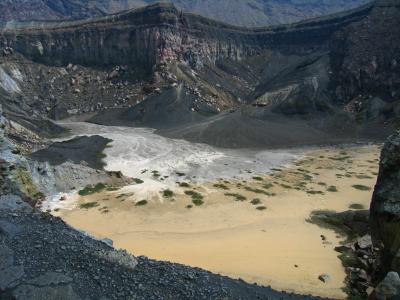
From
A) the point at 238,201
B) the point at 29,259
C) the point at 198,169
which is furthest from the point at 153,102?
the point at 29,259

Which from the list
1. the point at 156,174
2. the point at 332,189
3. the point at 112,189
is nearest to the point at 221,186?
the point at 156,174

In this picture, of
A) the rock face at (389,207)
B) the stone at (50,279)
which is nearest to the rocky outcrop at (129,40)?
the rock face at (389,207)

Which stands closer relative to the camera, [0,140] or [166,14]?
[0,140]

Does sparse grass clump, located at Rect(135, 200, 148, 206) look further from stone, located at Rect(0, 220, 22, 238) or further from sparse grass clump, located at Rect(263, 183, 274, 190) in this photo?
stone, located at Rect(0, 220, 22, 238)

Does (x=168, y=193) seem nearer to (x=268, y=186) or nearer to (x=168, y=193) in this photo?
(x=168, y=193)

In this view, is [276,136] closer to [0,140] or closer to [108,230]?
[108,230]

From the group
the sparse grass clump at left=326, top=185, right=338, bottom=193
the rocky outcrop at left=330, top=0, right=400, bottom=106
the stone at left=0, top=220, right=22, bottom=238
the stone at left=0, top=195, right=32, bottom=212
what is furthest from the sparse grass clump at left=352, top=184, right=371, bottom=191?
the rocky outcrop at left=330, top=0, right=400, bottom=106

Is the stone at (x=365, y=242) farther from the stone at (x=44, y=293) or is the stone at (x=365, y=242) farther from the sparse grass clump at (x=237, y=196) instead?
the stone at (x=44, y=293)
